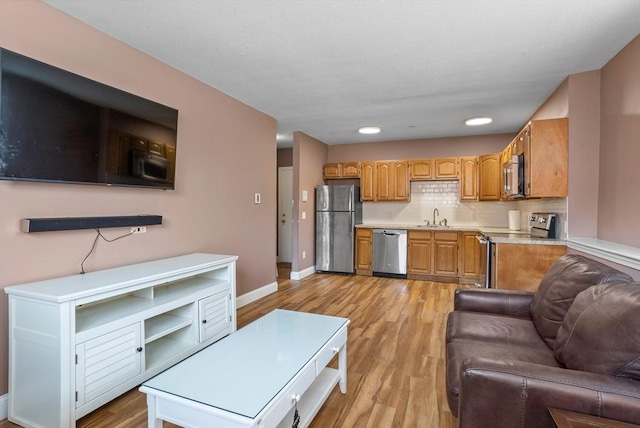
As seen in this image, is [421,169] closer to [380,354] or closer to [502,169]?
[502,169]

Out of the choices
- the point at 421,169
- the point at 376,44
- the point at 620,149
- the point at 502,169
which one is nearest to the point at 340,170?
the point at 421,169

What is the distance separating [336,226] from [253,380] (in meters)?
4.55

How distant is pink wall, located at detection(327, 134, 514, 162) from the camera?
222 inches

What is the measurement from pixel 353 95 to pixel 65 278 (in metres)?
3.17

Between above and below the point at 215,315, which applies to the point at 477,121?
above

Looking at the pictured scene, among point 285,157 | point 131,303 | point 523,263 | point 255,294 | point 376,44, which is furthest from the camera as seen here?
point 285,157

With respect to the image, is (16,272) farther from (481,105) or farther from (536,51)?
(481,105)

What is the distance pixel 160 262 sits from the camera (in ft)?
8.91

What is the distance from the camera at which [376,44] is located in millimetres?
2578

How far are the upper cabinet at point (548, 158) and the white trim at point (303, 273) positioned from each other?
357cm

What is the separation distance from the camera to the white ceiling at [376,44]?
6.98 ft

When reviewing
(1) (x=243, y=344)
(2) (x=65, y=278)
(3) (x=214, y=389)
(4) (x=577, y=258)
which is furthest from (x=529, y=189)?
(2) (x=65, y=278)

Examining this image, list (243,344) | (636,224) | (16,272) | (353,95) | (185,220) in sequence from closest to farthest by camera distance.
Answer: (243,344), (16,272), (636,224), (185,220), (353,95)

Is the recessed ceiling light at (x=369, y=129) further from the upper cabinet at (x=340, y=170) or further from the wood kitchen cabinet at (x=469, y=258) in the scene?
the wood kitchen cabinet at (x=469, y=258)
